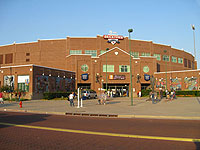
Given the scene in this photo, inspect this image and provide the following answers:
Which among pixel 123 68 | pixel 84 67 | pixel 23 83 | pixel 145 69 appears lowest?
pixel 23 83

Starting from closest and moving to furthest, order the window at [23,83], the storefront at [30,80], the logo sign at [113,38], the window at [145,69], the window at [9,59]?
the storefront at [30,80], the window at [23,83], the window at [145,69], the logo sign at [113,38], the window at [9,59]

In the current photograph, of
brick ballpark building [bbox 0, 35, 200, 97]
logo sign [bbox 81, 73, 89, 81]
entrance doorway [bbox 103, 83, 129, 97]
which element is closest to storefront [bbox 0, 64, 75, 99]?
brick ballpark building [bbox 0, 35, 200, 97]

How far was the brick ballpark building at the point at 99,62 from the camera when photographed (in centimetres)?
5150

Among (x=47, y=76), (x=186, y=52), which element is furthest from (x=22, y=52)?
(x=186, y=52)

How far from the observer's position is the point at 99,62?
52969 millimetres

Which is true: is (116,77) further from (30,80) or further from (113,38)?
(30,80)

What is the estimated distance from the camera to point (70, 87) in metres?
49.8

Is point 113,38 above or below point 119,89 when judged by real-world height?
above

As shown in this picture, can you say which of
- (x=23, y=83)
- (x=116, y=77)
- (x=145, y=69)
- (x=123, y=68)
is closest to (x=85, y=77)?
(x=116, y=77)

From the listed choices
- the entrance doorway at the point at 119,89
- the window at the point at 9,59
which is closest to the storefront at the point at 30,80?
the entrance doorway at the point at 119,89

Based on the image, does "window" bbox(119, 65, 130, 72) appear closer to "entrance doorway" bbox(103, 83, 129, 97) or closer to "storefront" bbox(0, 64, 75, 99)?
"entrance doorway" bbox(103, 83, 129, 97)

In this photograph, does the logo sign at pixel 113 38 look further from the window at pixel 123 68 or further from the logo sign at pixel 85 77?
the logo sign at pixel 85 77

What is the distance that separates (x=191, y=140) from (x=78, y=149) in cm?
392

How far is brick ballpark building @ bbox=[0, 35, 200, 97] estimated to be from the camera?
51.5 meters
